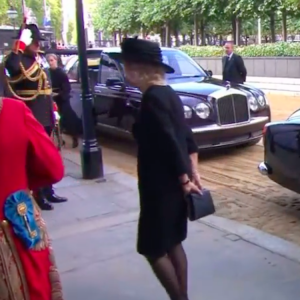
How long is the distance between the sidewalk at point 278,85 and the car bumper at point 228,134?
937cm

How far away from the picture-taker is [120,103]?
9.83 m

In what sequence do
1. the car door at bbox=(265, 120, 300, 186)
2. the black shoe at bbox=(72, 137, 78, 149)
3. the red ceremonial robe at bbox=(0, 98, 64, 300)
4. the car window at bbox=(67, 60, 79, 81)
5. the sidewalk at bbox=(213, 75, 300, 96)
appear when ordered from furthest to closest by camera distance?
the sidewalk at bbox=(213, 75, 300, 96), the car window at bbox=(67, 60, 79, 81), the black shoe at bbox=(72, 137, 78, 149), the car door at bbox=(265, 120, 300, 186), the red ceremonial robe at bbox=(0, 98, 64, 300)

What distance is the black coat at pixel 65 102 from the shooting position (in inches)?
407

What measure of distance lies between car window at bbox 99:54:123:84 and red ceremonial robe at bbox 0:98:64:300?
26.2ft

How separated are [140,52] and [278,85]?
62.9ft

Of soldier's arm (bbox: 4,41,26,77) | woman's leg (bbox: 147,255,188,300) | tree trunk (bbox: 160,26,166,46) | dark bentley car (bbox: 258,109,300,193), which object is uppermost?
tree trunk (bbox: 160,26,166,46)

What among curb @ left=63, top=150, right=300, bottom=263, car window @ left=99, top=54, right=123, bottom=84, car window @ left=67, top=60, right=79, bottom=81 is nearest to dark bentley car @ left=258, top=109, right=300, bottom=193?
curb @ left=63, top=150, right=300, bottom=263

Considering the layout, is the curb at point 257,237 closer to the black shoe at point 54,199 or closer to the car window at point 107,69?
the black shoe at point 54,199

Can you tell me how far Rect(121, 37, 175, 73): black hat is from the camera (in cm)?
335

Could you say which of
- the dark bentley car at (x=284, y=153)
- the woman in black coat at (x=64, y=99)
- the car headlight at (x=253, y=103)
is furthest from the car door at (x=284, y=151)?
the woman in black coat at (x=64, y=99)

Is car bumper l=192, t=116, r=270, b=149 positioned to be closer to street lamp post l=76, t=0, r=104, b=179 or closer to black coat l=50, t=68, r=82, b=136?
street lamp post l=76, t=0, r=104, b=179

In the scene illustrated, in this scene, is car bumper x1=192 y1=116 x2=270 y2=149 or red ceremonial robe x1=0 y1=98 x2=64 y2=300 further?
car bumper x1=192 y1=116 x2=270 y2=149

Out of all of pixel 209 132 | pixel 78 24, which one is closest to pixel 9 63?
pixel 78 24

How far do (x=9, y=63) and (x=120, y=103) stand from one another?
13.4 ft
